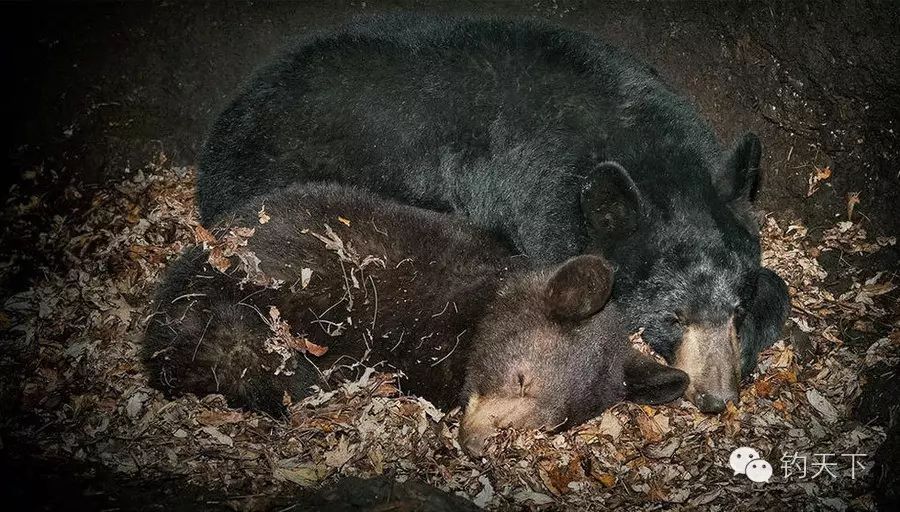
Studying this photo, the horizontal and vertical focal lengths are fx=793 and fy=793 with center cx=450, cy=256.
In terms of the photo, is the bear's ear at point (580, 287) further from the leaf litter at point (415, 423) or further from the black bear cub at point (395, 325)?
the leaf litter at point (415, 423)

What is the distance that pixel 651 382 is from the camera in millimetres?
5215

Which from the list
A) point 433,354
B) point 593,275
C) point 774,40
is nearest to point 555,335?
point 593,275

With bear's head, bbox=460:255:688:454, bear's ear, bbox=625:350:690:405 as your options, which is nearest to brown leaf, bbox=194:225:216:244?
bear's head, bbox=460:255:688:454

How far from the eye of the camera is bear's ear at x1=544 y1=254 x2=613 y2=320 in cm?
511

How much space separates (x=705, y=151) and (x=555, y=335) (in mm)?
2174

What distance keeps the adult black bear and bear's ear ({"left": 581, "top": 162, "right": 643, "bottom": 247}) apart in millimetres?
12

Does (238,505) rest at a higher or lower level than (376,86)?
lower

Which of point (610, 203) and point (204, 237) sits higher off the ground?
point (610, 203)

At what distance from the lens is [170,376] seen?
212 inches

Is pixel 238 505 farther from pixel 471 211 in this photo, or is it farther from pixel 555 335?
pixel 471 211

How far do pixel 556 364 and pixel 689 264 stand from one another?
1395 mm

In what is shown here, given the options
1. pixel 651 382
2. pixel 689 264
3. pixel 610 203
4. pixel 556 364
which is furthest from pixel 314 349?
pixel 689 264

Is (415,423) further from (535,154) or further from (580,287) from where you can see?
(535,154)

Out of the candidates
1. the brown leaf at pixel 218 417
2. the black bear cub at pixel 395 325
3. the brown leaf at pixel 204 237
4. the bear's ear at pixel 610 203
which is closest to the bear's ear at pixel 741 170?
the bear's ear at pixel 610 203
